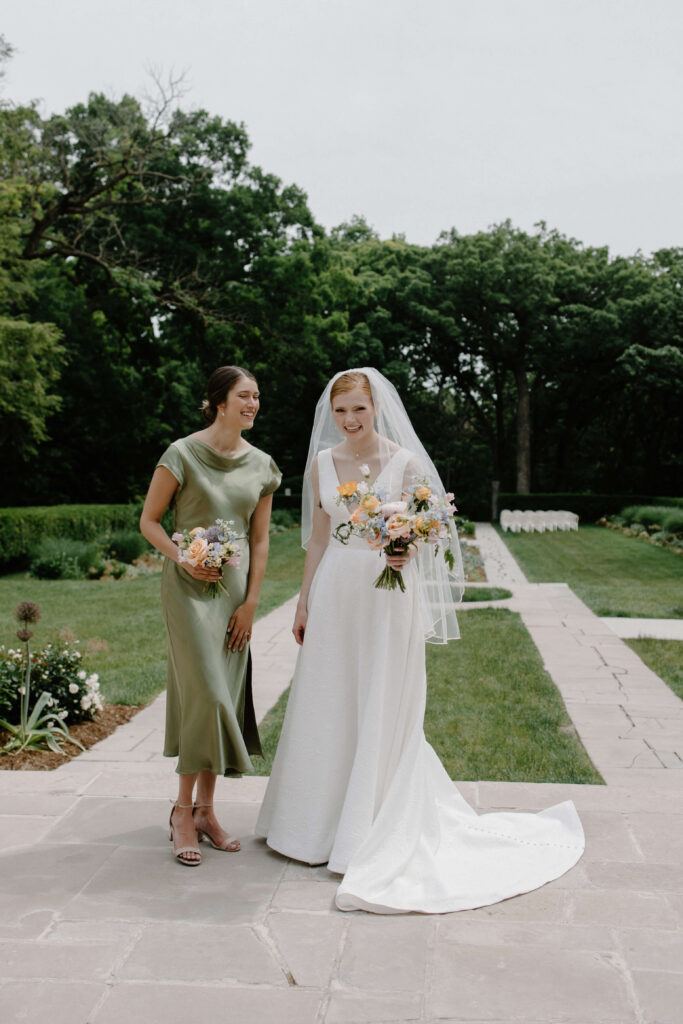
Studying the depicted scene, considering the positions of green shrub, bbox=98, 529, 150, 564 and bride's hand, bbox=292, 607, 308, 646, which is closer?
bride's hand, bbox=292, 607, 308, 646

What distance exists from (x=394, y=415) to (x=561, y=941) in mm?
2187

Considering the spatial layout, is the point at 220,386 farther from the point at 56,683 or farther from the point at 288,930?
the point at 56,683

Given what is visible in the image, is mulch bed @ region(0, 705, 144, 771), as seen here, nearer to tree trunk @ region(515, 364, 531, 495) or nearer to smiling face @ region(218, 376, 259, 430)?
smiling face @ region(218, 376, 259, 430)

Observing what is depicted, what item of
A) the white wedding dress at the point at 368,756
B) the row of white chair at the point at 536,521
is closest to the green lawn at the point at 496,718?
the white wedding dress at the point at 368,756

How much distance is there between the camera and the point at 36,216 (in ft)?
67.1

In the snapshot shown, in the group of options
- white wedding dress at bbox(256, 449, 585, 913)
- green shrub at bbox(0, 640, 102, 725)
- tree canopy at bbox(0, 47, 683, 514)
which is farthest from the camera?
tree canopy at bbox(0, 47, 683, 514)

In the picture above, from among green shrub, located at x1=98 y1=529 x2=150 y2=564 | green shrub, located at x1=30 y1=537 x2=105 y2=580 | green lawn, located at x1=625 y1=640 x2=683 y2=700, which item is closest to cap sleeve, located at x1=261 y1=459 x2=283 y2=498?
green lawn, located at x1=625 y1=640 x2=683 y2=700

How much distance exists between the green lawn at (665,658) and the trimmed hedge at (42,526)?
11.5 meters

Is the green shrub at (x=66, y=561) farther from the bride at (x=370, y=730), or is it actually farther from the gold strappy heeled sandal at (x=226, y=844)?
the bride at (x=370, y=730)

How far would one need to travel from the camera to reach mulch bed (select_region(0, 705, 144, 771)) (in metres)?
5.16

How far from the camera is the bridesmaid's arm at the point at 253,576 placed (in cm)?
395

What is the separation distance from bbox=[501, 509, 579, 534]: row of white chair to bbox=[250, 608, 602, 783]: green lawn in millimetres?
18818

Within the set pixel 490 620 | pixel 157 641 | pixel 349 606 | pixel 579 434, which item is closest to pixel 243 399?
pixel 349 606

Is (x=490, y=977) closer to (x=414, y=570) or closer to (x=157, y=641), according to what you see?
(x=414, y=570)
